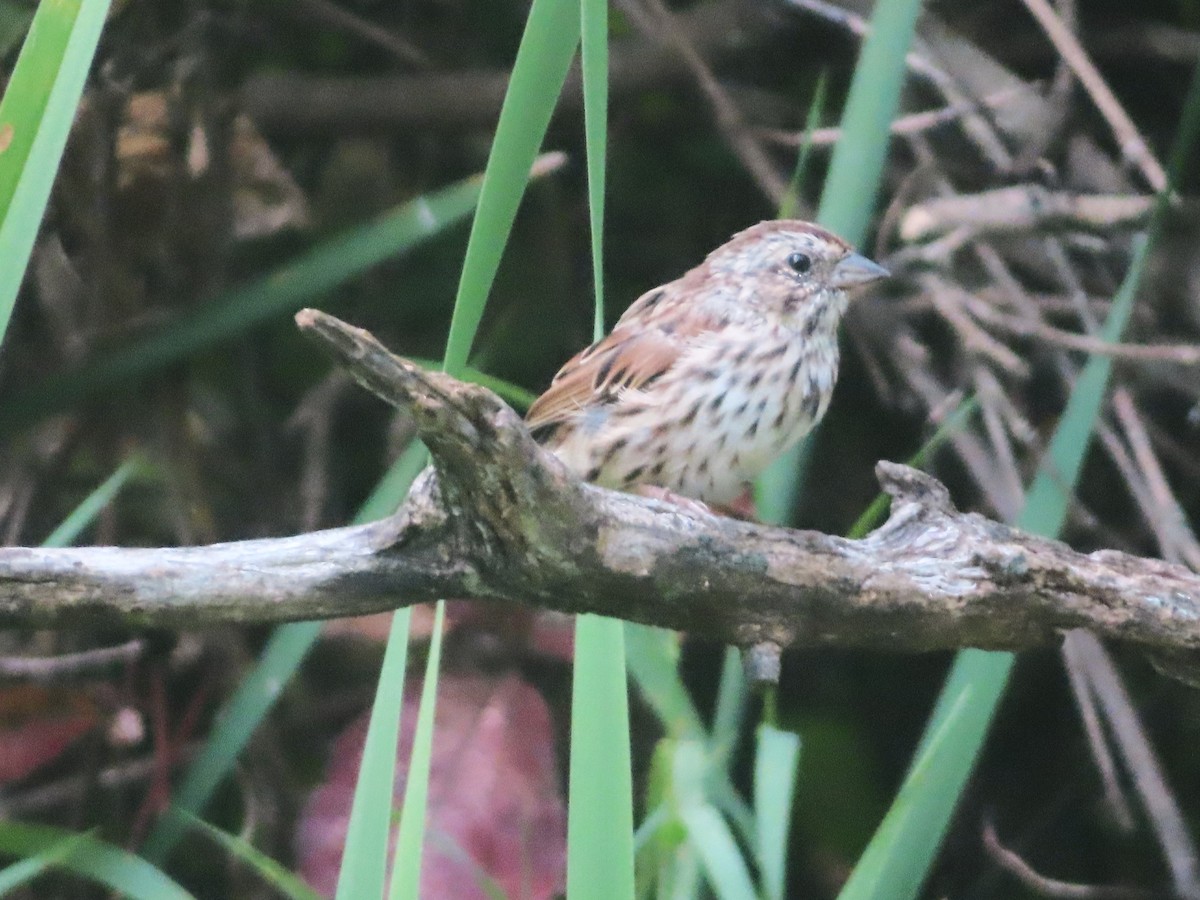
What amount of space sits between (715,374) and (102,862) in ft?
2.99

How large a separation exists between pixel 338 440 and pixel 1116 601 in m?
1.69

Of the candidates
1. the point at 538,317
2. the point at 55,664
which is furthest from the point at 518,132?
the point at 538,317

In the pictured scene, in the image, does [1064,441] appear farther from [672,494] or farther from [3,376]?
[3,376]

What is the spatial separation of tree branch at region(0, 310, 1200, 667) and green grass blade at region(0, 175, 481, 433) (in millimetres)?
870

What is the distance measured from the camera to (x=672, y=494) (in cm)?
184

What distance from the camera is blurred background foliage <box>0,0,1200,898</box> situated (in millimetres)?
2410

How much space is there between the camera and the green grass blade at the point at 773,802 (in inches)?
52.2

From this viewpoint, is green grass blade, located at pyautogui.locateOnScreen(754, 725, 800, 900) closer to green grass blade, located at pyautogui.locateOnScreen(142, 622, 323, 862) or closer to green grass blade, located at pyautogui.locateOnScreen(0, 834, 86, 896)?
green grass blade, located at pyautogui.locateOnScreen(142, 622, 323, 862)

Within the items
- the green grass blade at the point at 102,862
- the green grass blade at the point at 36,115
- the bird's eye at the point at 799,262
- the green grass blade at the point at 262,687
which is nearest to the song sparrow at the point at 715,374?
the bird's eye at the point at 799,262

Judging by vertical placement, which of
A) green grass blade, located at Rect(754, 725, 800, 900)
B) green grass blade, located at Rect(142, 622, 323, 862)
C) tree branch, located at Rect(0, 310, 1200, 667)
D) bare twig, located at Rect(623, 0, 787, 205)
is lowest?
green grass blade, located at Rect(142, 622, 323, 862)

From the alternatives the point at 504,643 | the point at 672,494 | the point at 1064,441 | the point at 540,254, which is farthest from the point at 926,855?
the point at 540,254

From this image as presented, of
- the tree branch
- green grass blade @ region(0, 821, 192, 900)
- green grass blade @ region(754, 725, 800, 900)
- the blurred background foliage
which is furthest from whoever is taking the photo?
the blurred background foliage

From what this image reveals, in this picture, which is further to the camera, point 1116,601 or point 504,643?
point 504,643

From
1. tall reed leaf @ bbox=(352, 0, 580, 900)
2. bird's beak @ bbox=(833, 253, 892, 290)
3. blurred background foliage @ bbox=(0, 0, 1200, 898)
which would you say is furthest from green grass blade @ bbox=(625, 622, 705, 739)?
blurred background foliage @ bbox=(0, 0, 1200, 898)
